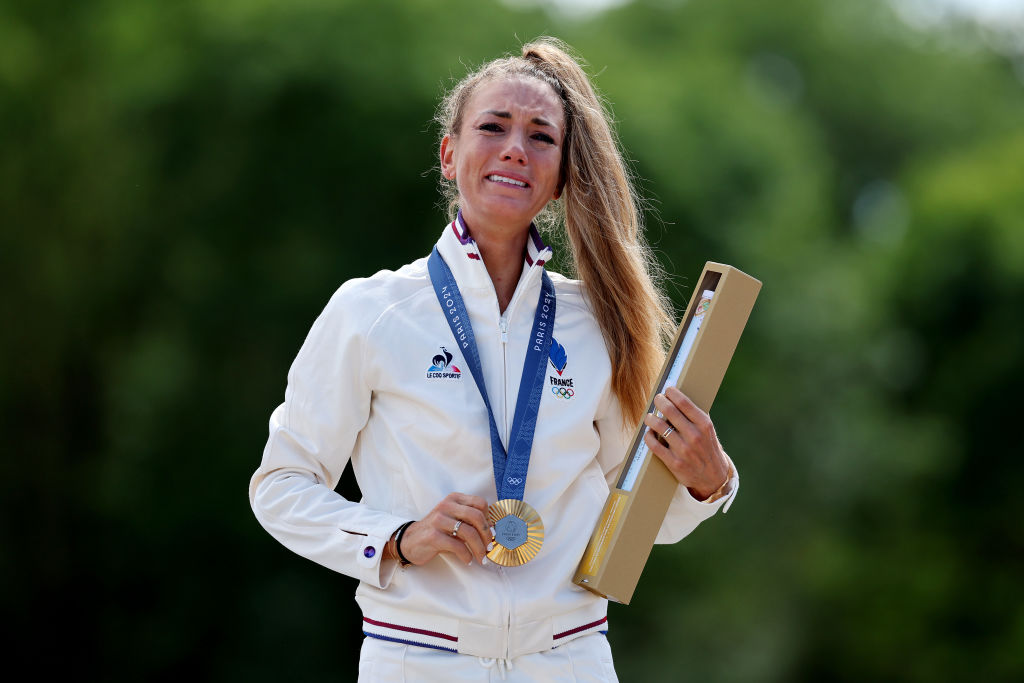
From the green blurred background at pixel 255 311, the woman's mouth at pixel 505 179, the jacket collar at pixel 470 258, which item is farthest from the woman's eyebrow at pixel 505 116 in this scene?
the green blurred background at pixel 255 311

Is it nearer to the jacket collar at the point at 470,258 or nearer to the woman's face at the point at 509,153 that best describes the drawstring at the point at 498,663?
the jacket collar at the point at 470,258

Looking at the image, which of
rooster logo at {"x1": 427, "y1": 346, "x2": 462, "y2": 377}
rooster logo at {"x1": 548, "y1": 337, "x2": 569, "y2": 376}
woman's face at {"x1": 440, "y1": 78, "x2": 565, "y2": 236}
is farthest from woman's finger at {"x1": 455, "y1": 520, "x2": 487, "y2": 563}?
woman's face at {"x1": 440, "y1": 78, "x2": 565, "y2": 236}

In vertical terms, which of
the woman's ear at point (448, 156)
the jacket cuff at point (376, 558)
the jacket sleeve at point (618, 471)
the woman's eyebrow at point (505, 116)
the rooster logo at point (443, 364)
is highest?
the woman's eyebrow at point (505, 116)

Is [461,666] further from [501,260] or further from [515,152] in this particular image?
[515,152]

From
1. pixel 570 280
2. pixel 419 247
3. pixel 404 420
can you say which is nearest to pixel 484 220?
pixel 570 280

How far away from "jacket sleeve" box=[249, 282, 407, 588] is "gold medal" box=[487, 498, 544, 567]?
251 mm

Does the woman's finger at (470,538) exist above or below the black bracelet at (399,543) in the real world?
above

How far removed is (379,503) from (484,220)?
0.78 m

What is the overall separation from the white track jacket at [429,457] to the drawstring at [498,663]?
0.7 inches

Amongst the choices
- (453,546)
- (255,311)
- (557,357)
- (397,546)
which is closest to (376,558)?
(397,546)

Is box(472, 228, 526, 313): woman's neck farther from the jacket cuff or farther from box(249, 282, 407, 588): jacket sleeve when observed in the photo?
the jacket cuff

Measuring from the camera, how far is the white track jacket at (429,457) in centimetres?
312

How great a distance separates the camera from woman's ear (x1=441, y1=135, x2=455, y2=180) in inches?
145

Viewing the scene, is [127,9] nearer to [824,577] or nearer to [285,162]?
[285,162]
